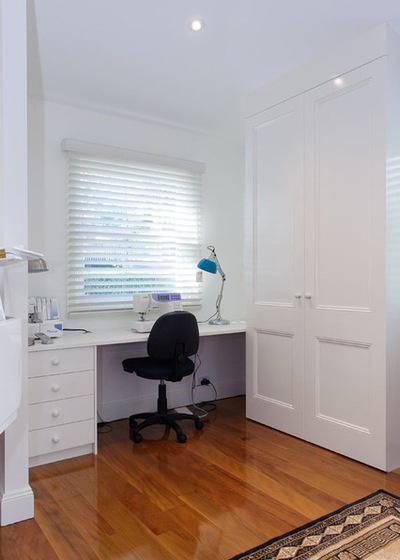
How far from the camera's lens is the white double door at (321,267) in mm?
2521

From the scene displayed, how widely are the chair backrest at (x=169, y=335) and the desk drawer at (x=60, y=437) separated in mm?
620

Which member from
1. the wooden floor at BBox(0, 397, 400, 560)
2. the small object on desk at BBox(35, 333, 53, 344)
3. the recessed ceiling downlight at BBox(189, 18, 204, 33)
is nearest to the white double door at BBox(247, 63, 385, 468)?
the wooden floor at BBox(0, 397, 400, 560)

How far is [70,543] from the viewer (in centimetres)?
181

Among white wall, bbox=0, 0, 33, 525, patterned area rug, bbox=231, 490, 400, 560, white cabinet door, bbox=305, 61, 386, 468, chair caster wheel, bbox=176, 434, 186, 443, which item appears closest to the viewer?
patterned area rug, bbox=231, 490, 400, 560

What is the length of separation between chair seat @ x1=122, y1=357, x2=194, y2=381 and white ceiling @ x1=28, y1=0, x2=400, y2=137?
1.96 meters

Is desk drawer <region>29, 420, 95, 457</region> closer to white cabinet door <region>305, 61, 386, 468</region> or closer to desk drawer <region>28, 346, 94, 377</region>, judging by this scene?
desk drawer <region>28, 346, 94, 377</region>

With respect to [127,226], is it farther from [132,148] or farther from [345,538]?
[345,538]

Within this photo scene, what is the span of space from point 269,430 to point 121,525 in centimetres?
149

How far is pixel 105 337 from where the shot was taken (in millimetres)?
2965

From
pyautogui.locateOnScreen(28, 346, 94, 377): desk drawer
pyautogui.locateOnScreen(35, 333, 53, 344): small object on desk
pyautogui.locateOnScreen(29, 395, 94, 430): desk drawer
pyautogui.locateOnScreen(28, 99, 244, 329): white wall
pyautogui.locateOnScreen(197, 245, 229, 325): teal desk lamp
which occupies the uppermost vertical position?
pyautogui.locateOnScreen(28, 99, 244, 329): white wall

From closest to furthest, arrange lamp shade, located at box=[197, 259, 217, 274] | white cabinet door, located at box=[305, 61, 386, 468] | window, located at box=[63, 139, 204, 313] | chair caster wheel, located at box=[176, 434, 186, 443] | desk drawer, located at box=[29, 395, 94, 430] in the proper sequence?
white cabinet door, located at box=[305, 61, 386, 468], desk drawer, located at box=[29, 395, 94, 430], chair caster wheel, located at box=[176, 434, 186, 443], window, located at box=[63, 139, 204, 313], lamp shade, located at box=[197, 259, 217, 274]

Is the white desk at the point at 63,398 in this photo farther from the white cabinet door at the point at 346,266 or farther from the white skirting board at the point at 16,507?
the white cabinet door at the point at 346,266

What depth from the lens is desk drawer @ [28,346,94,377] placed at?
8.55 feet

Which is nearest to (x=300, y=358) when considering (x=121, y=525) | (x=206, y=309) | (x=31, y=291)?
(x=206, y=309)
